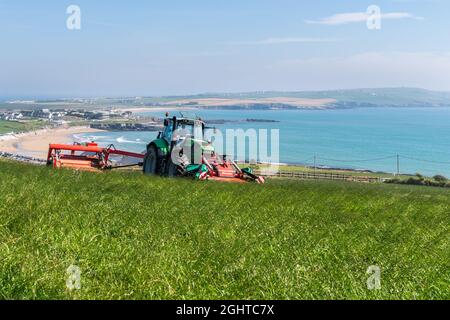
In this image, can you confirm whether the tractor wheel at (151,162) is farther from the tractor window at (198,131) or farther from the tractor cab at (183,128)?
the tractor window at (198,131)

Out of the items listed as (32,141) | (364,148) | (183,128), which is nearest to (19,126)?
(32,141)

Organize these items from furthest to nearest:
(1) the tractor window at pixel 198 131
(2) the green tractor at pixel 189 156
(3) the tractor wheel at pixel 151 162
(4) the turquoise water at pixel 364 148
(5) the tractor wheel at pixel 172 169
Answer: (4) the turquoise water at pixel 364 148 → (3) the tractor wheel at pixel 151 162 → (1) the tractor window at pixel 198 131 → (5) the tractor wheel at pixel 172 169 → (2) the green tractor at pixel 189 156

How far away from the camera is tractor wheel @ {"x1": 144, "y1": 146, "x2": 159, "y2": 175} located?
75.7 feet

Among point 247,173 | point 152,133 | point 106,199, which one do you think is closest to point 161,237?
point 106,199

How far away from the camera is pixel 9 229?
660 cm

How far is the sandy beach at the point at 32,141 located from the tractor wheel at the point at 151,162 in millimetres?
73697

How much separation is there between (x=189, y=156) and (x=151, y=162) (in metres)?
2.34

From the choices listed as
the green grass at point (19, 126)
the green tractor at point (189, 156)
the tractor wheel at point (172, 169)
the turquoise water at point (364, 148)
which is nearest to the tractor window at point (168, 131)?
the green tractor at point (189, 156)

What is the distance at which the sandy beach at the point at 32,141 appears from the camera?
104m

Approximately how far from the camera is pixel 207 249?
642cm

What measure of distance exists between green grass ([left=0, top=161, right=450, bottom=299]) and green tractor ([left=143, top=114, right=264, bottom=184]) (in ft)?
32.3
